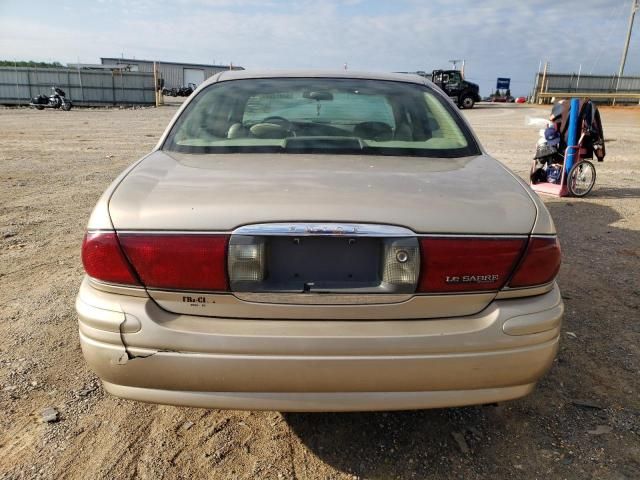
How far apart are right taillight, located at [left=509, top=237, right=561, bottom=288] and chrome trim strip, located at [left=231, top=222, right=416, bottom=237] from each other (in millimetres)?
528

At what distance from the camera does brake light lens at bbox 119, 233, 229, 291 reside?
5.72 feet

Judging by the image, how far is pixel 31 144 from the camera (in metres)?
12.1

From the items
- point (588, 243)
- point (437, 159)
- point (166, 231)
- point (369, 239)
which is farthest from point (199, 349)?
point (588, 243)

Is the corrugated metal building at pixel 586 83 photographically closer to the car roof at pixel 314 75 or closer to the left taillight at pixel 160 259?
the car roof at pixel 314 75

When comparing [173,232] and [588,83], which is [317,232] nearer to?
[173,232]

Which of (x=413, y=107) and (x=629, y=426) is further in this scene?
(x=413, y=107)

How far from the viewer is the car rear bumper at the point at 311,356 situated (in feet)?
5.77

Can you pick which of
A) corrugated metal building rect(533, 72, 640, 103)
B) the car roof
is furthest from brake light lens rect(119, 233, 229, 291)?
corrugated metal building rect(533, 72, 640, 103)

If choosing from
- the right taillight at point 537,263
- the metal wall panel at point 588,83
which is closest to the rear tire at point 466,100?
the metal wall panel at point 588,83

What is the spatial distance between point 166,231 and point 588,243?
4848mm

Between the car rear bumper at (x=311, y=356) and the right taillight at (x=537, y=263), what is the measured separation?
8 centimetres

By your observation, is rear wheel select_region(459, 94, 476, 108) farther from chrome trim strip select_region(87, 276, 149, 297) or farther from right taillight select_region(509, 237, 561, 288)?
chrome trim strip select_region(87, 276, 149, 297)

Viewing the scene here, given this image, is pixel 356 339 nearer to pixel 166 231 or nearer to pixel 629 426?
pixel 166 231

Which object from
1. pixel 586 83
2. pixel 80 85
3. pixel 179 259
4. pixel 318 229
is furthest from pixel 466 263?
pixel 586 83
